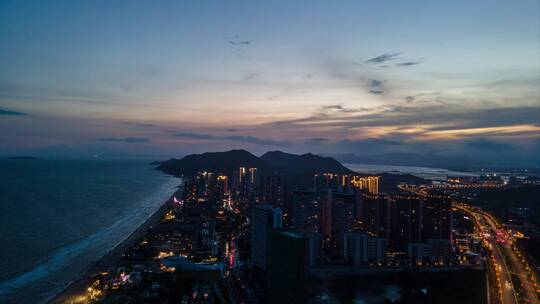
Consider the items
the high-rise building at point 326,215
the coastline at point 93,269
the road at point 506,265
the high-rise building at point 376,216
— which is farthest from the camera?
the high-rise building at point 376,216

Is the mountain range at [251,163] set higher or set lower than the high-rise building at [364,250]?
higher

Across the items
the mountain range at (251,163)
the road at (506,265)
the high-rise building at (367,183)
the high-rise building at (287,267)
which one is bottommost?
the road at (506,265)

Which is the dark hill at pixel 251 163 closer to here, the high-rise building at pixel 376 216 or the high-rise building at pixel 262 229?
the high-rise building at pixel 376 216

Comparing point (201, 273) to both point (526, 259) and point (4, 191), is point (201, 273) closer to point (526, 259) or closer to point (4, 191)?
point (526, 259)

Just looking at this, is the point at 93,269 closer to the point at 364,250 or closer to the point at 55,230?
the point at 55,230

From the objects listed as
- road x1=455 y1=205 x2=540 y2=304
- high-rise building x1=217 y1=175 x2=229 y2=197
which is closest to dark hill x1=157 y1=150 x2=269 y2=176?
high-rise building x1=217 y1=175 x2=229 y2=197

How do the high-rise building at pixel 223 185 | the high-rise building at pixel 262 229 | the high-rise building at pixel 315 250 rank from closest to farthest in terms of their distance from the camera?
1. the high-rise building at pixel 262 229
2. the high-rise building at pixel 315 250
3. the high-rise building at pixel 223 185

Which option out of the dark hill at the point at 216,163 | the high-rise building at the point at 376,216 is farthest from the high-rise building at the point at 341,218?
the dark hill at the point at 216,163
